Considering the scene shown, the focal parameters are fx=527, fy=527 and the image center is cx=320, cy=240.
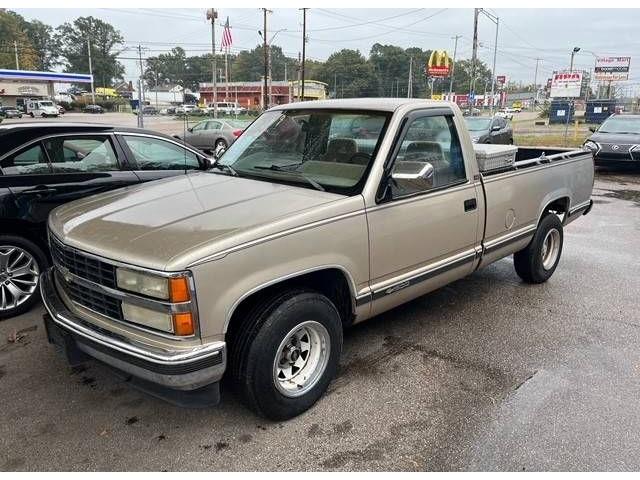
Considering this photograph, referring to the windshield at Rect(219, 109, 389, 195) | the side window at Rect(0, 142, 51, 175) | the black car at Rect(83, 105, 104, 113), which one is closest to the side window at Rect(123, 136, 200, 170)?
the side window at Rect(0, 142, 51, 175)

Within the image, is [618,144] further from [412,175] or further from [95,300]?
[95,300]

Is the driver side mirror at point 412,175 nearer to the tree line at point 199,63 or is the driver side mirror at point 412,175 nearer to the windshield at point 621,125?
the windshield at point 621,125

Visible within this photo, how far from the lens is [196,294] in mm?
2545

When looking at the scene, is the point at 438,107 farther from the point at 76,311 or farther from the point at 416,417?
the point at 76,311

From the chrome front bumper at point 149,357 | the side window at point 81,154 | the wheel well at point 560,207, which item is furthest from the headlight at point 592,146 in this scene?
the chrome front bumper at point 149,357

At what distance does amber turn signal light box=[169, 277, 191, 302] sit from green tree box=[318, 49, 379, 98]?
85.4 meters

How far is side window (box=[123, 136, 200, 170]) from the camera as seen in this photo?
18.0ft

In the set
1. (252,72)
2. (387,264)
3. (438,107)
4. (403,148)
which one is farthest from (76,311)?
(252,72)

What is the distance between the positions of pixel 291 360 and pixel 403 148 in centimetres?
166

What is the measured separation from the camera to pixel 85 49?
Result: 11944cm

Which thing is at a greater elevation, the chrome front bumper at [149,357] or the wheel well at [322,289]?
Answer: the wheel well at [322,289]

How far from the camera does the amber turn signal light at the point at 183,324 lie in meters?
2.54

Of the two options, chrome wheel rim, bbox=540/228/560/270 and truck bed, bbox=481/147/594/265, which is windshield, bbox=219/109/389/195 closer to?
truck bed, bbox=481/147/594/265

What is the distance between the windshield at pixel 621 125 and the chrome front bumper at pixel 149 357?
14885mm
